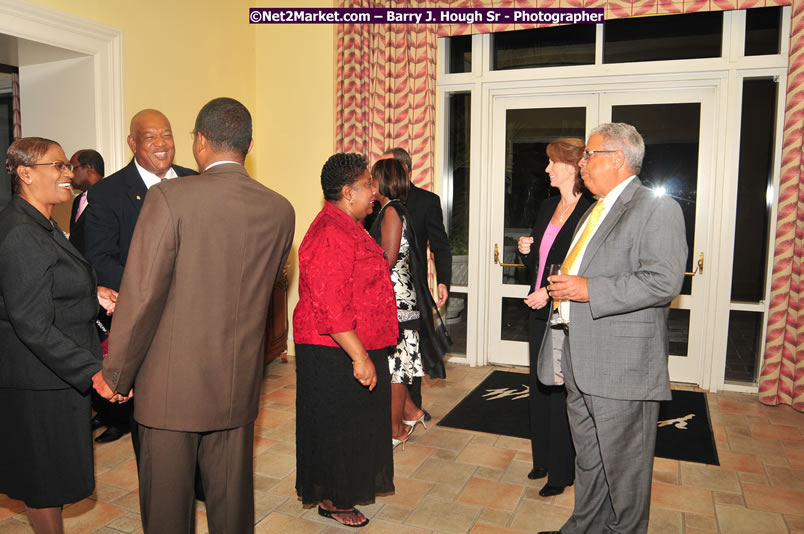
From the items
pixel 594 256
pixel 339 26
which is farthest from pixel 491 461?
pixel 339 26

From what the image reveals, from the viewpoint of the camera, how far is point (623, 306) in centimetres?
205

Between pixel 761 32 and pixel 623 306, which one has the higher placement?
pixel 761 32

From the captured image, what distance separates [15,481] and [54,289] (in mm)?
696

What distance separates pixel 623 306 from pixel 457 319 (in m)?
3.82

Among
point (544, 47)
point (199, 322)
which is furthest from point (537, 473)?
point (544, 47)

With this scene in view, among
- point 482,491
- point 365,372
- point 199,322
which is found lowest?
point 482,491

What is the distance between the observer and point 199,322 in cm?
177

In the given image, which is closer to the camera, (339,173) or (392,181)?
(339,173)

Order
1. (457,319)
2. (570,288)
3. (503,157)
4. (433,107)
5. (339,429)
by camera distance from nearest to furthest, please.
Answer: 1. (570,288)
2. (339,429)
3. (433,107)
4. (503,157)
5. (457,319)

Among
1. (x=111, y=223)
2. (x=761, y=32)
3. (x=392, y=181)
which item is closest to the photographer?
(x=111, y=223)

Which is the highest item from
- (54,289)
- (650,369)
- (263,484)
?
(54,289)

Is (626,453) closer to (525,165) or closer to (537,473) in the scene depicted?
(537,473)

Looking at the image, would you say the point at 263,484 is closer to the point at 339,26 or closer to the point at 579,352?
the point at 579,352

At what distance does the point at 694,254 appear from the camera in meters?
4.82
